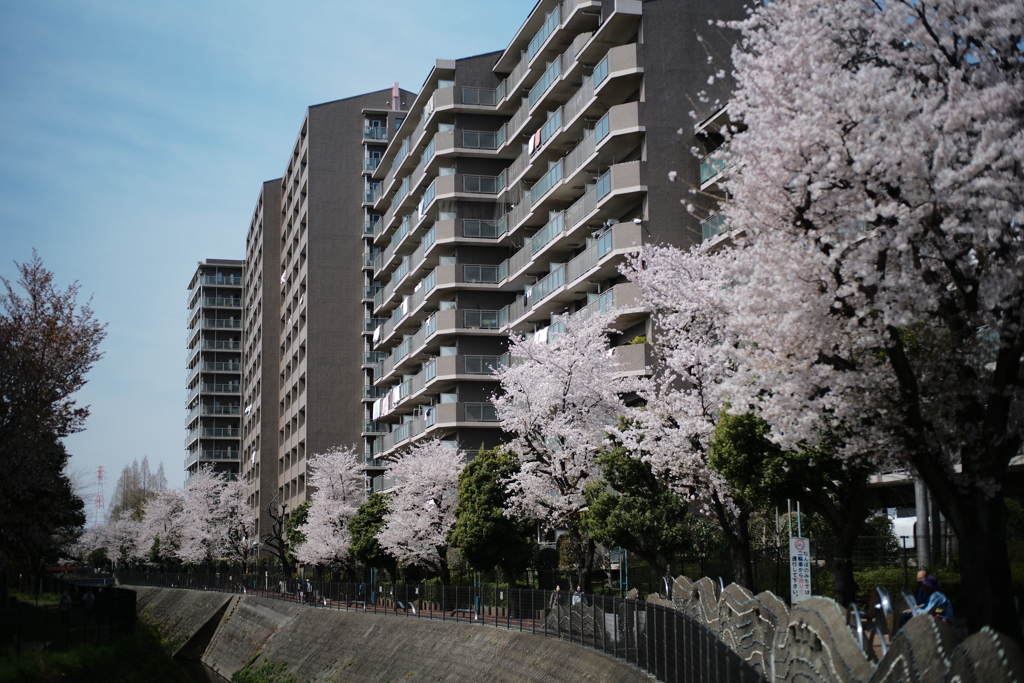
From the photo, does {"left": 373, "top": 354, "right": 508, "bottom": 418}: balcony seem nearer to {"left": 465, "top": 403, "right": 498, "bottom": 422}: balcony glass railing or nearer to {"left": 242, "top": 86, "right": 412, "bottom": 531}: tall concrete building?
{"left": 465, "top": 403, "right": 498, "bottom": 422}: balcony glass railing

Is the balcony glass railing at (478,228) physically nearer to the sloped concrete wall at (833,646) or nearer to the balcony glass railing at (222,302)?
the sloped concrete wall at (833,646)

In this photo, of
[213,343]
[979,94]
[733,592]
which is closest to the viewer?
[979,94]

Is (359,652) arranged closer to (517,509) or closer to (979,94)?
(517,509)

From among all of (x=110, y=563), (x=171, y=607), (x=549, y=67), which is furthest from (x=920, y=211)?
(x=110, y=563)

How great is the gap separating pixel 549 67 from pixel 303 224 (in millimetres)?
41207

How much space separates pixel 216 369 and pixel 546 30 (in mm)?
85377

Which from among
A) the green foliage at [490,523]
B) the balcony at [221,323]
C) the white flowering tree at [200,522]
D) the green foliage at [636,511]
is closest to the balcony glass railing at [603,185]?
the green foliage at [490,523]

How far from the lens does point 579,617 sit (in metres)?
25.8

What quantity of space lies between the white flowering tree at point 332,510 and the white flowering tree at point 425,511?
11428mm

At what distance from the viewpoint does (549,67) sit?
53.1 m

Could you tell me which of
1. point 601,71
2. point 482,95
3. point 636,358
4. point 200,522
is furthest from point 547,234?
point 200,522

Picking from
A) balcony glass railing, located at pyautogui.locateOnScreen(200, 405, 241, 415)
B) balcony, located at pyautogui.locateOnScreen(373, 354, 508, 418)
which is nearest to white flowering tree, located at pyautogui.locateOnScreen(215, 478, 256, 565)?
balcony glass railing, located at pyautogui.locateOnScreen(200, 405, 241, 415)

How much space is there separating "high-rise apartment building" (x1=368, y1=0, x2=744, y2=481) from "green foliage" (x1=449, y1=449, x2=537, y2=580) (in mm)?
6617

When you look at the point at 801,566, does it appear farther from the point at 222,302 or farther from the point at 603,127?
the point at 222,302
